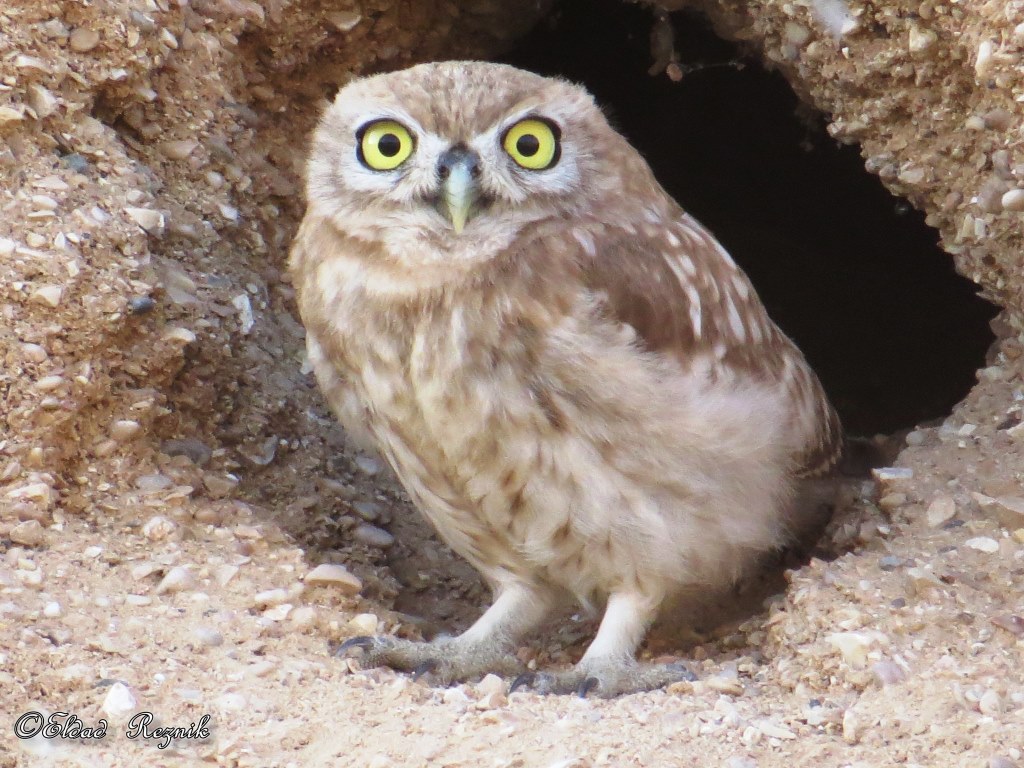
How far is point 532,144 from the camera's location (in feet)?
8.79

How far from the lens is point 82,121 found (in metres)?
3.03

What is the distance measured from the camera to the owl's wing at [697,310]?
2.64 meters

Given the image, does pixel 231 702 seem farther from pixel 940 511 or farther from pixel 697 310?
pixel 940 511

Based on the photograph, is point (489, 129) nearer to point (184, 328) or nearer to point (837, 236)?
point (184, 328)

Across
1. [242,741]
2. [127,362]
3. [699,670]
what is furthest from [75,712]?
[699,670]

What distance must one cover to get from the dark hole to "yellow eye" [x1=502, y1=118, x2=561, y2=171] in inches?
74.0

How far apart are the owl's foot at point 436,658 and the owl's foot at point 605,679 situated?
0.43 feet

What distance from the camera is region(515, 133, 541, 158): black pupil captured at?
8.75 feet

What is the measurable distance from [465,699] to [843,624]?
2.52 ft

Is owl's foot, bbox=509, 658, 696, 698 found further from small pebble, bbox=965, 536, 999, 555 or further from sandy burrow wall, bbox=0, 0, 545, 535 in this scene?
sandy burrow wall, bbox=0, 0, 545, 535

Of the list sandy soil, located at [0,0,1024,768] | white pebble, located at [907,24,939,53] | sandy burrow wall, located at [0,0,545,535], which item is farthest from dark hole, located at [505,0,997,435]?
white pebble, located at [907,24,939,53]

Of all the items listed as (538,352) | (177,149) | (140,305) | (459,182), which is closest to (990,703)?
(538,352)

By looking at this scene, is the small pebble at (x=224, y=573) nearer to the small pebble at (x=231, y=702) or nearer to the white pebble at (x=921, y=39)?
the small pebble at (x=231, y=702)

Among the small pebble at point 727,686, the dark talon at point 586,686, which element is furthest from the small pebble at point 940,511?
the dark talon at point 586,686
